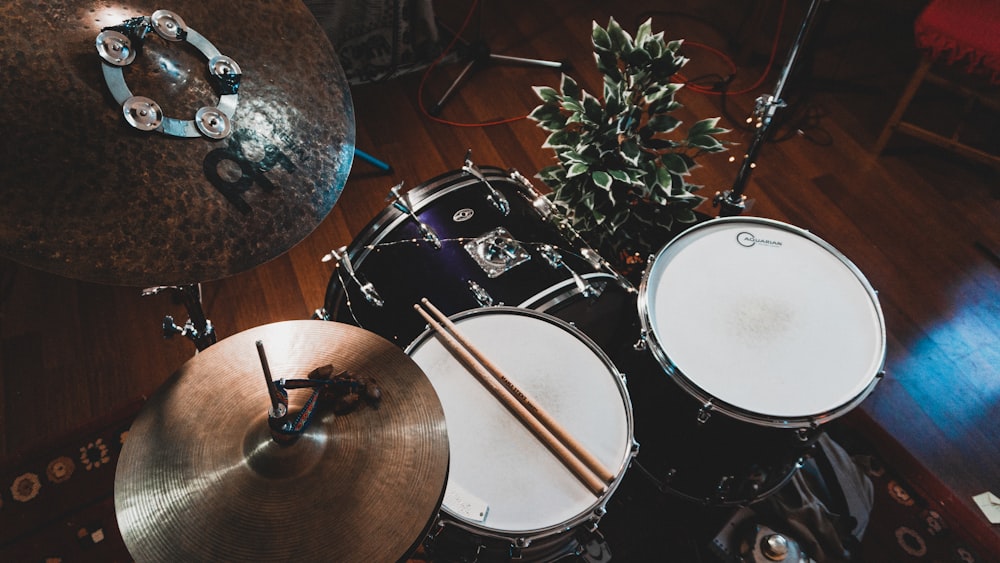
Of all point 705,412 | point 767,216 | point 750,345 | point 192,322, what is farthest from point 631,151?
point 192,322

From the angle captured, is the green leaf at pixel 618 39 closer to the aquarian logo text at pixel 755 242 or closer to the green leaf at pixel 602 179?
the green leaf at pixel 602 179

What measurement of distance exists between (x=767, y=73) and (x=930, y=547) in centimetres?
214

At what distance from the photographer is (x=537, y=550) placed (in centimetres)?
131

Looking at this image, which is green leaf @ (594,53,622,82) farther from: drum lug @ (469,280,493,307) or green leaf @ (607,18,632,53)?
drum lug @ (469,280,493,307)

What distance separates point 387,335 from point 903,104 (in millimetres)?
2359

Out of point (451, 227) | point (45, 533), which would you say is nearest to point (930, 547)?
point (451, 227)

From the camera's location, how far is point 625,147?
173cm

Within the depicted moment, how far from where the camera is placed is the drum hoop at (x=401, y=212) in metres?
1.56

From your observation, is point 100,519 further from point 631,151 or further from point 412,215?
point 631,151

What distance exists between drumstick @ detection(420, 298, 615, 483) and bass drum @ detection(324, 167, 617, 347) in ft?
0.39

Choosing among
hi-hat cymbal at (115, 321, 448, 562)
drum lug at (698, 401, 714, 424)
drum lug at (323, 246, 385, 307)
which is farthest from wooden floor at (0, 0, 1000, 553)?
hi-hat cymbal at (115, 321, 448, 562)

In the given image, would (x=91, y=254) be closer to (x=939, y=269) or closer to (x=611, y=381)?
(x=611, y=381)

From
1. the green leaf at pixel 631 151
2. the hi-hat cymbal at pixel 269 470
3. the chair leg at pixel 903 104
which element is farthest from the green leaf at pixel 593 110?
the chair leg at pixel 903 104

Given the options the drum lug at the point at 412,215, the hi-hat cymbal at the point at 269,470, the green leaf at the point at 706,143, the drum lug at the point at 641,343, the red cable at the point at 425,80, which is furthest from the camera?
the red cable at the point at 425,80
